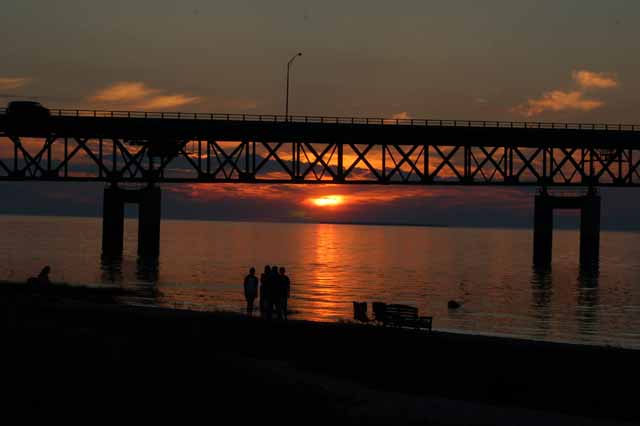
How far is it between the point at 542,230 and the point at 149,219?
50477 mm

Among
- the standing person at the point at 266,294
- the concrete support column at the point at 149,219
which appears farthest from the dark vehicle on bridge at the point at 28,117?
the standing person at the point at 266,294

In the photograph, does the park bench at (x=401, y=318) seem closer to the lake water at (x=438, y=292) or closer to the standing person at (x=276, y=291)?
the standing person at (x=276, y=291)

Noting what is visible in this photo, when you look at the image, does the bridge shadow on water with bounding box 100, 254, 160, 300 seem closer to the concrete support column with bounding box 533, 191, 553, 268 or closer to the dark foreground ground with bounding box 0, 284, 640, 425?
the dark foreground ground with bounding box 0, 284, 640, 425

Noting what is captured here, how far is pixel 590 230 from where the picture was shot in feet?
316

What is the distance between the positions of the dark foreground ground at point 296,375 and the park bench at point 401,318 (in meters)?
3.90

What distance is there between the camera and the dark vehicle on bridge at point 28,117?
7756cm

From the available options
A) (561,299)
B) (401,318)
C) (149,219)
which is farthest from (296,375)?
(149,219)

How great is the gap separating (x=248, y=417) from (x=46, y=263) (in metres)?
84.7

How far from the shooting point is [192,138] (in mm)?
81938

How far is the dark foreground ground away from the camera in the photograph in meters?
15.6

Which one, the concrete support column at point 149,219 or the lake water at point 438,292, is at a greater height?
the concrete support column at point 149,219

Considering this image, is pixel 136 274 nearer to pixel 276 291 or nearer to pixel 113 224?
pixel 113 224

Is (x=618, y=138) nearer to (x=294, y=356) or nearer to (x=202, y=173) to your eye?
(x=202, y=173)

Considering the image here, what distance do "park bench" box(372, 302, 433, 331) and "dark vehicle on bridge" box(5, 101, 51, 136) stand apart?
57.5 metres
